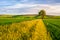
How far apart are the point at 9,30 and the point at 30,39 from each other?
1.34m

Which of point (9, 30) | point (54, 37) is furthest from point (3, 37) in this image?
point (54, 37)

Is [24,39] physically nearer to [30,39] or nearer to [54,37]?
[30,39]

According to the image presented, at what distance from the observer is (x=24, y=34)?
40.8ft

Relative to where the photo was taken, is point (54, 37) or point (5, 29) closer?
point (5, 29)

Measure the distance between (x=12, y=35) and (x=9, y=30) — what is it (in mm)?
730

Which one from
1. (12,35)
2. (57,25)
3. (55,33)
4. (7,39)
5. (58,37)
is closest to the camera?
(7,39)

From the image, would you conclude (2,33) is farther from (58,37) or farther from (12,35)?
Answer: (58,37)

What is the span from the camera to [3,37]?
11.1 meters

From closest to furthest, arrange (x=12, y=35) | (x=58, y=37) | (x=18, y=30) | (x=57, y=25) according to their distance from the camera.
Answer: (x=12, y=35) → (x=18, y=30) → (x=58, y=37) → (x=57, y=25)

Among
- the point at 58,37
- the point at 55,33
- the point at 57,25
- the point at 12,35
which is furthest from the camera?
the point at 57,25

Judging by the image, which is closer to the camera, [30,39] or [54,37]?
[30,39]

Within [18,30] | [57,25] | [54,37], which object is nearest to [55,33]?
[54,37]

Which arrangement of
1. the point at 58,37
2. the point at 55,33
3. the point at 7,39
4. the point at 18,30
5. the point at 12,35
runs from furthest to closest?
1. the point at 55,33
2. the point at 58,37
3. the point at 18,30
4. the point at 12,35
5. the point at 7,39

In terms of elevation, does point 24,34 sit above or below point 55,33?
above
